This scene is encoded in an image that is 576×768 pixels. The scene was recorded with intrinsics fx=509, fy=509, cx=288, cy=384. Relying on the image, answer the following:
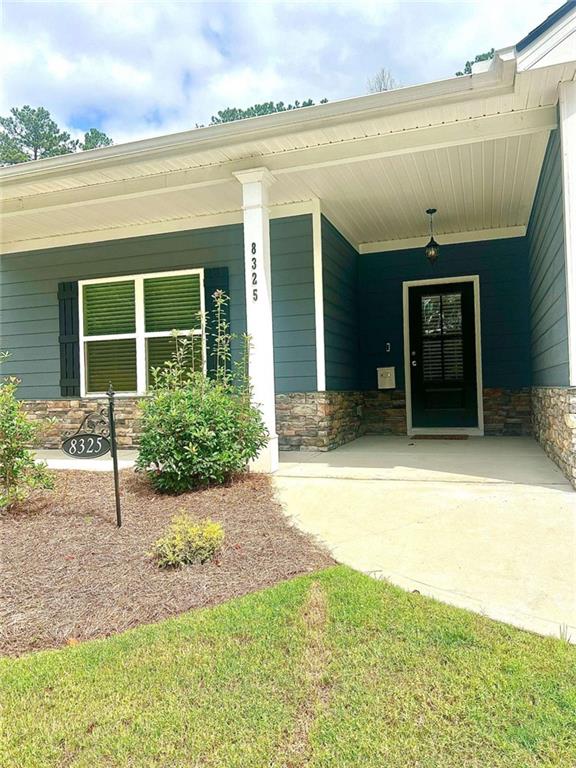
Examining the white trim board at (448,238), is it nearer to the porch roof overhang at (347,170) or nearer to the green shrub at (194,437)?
the porch roof overhang at (347,170)

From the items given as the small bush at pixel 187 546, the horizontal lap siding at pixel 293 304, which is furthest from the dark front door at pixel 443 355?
the small bush at pixel 187 546

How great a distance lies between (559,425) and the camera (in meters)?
4.14

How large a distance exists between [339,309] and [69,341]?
3.65 m

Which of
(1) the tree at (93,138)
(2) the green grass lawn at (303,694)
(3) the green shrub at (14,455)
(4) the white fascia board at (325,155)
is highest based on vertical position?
(1) the tree at (93,138)

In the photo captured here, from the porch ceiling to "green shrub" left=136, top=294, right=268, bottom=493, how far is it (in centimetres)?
208

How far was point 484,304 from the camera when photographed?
7.08m

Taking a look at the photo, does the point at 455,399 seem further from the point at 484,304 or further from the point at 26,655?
the point at 26,655

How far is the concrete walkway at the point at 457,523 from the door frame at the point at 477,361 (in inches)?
76.1

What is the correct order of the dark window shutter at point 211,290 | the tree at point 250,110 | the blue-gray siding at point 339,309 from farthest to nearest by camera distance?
the tree at point 250,110
the dark window shutter at point 211,290
the blue-gray siding at point 339,309

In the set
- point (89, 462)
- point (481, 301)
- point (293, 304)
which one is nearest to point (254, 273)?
point (293, 304)

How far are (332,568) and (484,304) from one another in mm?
5588

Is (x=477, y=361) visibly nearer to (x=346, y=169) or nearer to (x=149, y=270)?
(x=346, y=169)

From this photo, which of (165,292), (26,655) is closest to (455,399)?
(165,292)

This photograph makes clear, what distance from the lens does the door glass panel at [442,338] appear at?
7.27 meters
